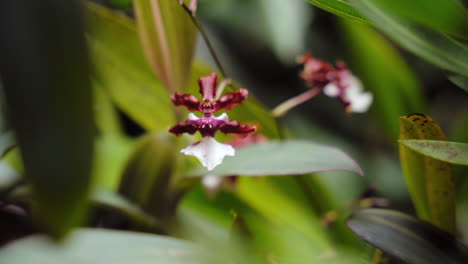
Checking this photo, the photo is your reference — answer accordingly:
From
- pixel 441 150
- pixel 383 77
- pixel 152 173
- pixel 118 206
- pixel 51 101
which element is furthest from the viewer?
pixel 383 77

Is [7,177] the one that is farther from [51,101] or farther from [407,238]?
[407,238]

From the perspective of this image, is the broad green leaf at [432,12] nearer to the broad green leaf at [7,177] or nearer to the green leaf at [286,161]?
the green leaf at [286,161]

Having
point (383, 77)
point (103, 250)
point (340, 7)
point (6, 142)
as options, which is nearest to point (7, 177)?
point (6, 142)

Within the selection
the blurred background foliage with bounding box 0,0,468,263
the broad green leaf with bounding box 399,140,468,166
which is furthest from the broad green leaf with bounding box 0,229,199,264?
the broad green leaf with bounding box 399,140,468,166

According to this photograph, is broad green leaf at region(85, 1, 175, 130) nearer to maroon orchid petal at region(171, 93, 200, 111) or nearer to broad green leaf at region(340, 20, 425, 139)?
maroon orchid petal at region(171, 93, 200, 111)

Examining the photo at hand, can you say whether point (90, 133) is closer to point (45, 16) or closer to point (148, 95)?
point (45, 16)
